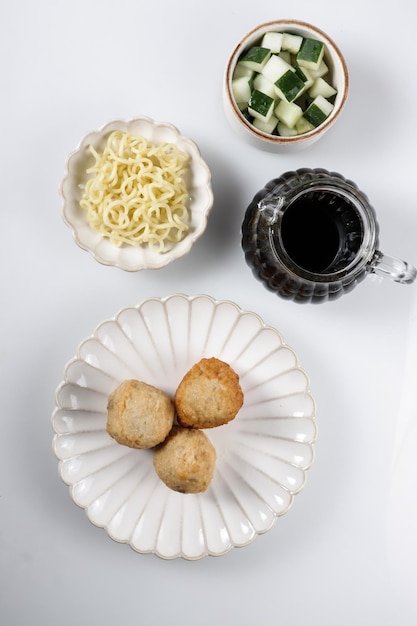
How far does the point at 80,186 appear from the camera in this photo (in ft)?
4.58

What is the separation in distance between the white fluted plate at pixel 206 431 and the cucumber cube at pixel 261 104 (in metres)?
0.43

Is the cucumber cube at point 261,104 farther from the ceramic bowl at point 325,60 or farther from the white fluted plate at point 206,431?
the white fluted plate at point 206,431

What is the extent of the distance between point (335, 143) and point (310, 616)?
118 cm

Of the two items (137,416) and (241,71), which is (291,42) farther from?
(137,416)

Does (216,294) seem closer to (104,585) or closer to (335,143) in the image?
(335,143)

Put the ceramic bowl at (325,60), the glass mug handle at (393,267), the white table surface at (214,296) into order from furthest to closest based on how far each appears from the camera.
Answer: the white table surface at (214,296) → the ceramic bowl at (325,60) → the glass mug handle at (393,267)

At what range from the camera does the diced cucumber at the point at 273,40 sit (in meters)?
1.36

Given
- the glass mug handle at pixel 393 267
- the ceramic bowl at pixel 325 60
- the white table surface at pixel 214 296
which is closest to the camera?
the glass mug handle at pixel 393 267

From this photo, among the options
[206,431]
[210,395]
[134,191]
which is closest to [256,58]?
[134,191]

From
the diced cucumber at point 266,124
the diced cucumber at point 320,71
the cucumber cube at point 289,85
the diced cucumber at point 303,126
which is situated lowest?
the diced cucumber at point 266,124

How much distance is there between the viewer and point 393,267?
1229 millimetres

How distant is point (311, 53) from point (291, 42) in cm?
5

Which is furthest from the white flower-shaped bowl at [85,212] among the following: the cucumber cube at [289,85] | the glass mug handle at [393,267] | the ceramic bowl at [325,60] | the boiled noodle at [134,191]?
the glass mug handle at [393,267]

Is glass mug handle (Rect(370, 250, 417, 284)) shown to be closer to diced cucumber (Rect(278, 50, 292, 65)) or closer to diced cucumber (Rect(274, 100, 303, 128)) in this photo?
diced cucumber (Rect(274, 100, 303, 128))
